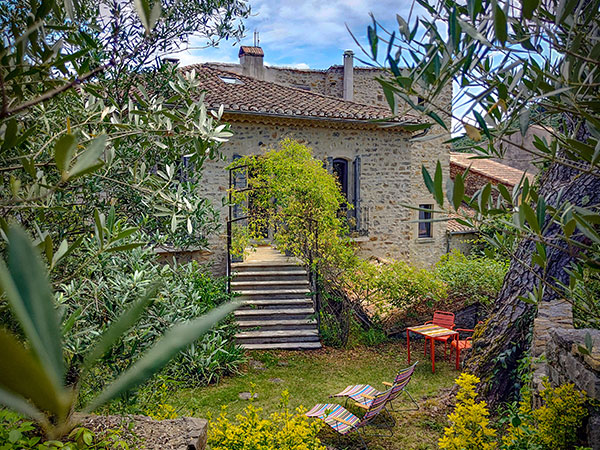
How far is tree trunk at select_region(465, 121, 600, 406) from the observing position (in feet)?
16.5

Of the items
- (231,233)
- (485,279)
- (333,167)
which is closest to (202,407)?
(231,233)

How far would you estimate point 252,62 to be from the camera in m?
13.5

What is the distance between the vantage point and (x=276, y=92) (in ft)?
38.7

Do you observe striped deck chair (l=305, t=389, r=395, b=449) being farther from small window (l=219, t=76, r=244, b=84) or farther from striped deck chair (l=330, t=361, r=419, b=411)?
small window (l=219, t=76, r=244, b=84)

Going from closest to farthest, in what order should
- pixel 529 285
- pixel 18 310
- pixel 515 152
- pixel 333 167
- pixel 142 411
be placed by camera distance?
pixel 18 310, pixel 142 411, pixel 529 285, pixel 333 167, pixel 515 152

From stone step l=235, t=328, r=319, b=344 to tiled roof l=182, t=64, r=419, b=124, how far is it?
460cm

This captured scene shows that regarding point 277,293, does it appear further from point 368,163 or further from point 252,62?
point 252,62

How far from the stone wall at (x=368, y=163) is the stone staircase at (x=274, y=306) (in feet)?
3.92

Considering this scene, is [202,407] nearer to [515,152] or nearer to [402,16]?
[402,16]

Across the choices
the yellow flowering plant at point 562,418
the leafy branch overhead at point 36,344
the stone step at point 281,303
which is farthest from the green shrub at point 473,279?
the leafy branch overhead at point 36,344

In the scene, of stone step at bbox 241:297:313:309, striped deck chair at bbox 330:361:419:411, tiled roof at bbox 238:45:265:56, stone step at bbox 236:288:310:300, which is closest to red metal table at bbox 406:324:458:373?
A: striped deck chair at bbox 330:361:419:411

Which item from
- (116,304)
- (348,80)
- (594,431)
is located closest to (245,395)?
(116,304)

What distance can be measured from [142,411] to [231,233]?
6.65 metres

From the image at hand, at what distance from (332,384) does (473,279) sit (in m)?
3.89
